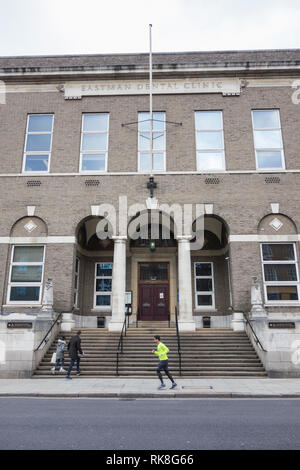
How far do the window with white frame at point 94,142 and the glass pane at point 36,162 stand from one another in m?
1.96

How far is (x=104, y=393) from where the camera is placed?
958 cm

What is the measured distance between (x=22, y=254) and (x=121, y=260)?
4930mm

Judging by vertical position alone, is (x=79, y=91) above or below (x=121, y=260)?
above

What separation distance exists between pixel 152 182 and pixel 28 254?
23.2 ft

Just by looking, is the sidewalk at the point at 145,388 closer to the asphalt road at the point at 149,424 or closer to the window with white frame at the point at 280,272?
the asphalt road at the point at 149,424

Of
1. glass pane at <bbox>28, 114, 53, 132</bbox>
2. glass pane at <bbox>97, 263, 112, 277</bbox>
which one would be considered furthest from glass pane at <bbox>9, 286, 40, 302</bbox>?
glass pane at <bbox>28, 114, 53, 132</bbox>

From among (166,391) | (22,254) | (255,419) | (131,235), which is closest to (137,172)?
(131,235)

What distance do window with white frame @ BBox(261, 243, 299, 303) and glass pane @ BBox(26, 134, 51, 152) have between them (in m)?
12.3

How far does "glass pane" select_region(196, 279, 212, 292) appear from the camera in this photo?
1930cm

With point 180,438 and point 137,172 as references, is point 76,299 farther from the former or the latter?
point 180,438

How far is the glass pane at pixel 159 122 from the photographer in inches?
733

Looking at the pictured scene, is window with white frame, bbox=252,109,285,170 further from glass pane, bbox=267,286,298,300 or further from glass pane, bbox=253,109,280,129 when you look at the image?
glass pane, bbox=267,286,298,300

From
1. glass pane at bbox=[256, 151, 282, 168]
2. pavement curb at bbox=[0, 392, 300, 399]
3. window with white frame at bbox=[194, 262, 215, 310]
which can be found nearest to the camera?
pavement curb at bbox=[0, 392, 300, 399]

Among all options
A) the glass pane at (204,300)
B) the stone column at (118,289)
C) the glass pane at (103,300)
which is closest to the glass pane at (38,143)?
the stone column at (118,289)
